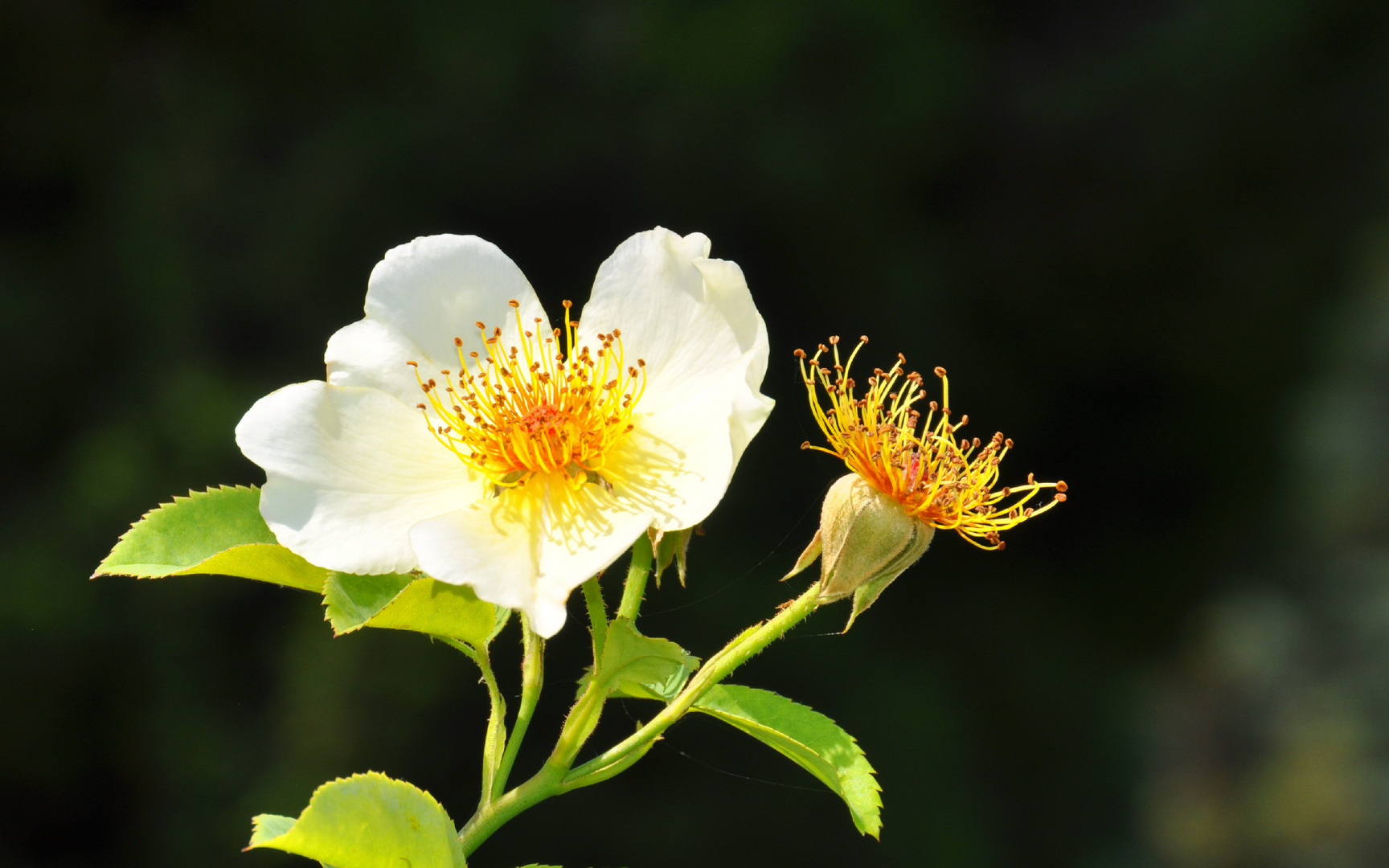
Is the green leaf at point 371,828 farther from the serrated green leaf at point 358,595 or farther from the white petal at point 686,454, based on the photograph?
the white petal at point 686,454

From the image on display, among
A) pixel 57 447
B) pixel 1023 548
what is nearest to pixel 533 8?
pixel 57 447

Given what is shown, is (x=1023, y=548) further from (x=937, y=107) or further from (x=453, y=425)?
(x=453, y=425)

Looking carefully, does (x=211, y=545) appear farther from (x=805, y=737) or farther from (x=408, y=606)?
(x=805, y=737)

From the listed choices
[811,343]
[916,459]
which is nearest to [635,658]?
[916,459]

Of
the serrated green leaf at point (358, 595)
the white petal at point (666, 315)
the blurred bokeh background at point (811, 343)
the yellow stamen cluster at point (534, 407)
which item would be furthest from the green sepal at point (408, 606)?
the blurred bokeh background at point (811, 343)

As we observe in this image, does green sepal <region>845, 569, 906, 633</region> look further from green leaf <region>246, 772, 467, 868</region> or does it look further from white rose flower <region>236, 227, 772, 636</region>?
green leaf <region>246, 772, 467, 868</region>
